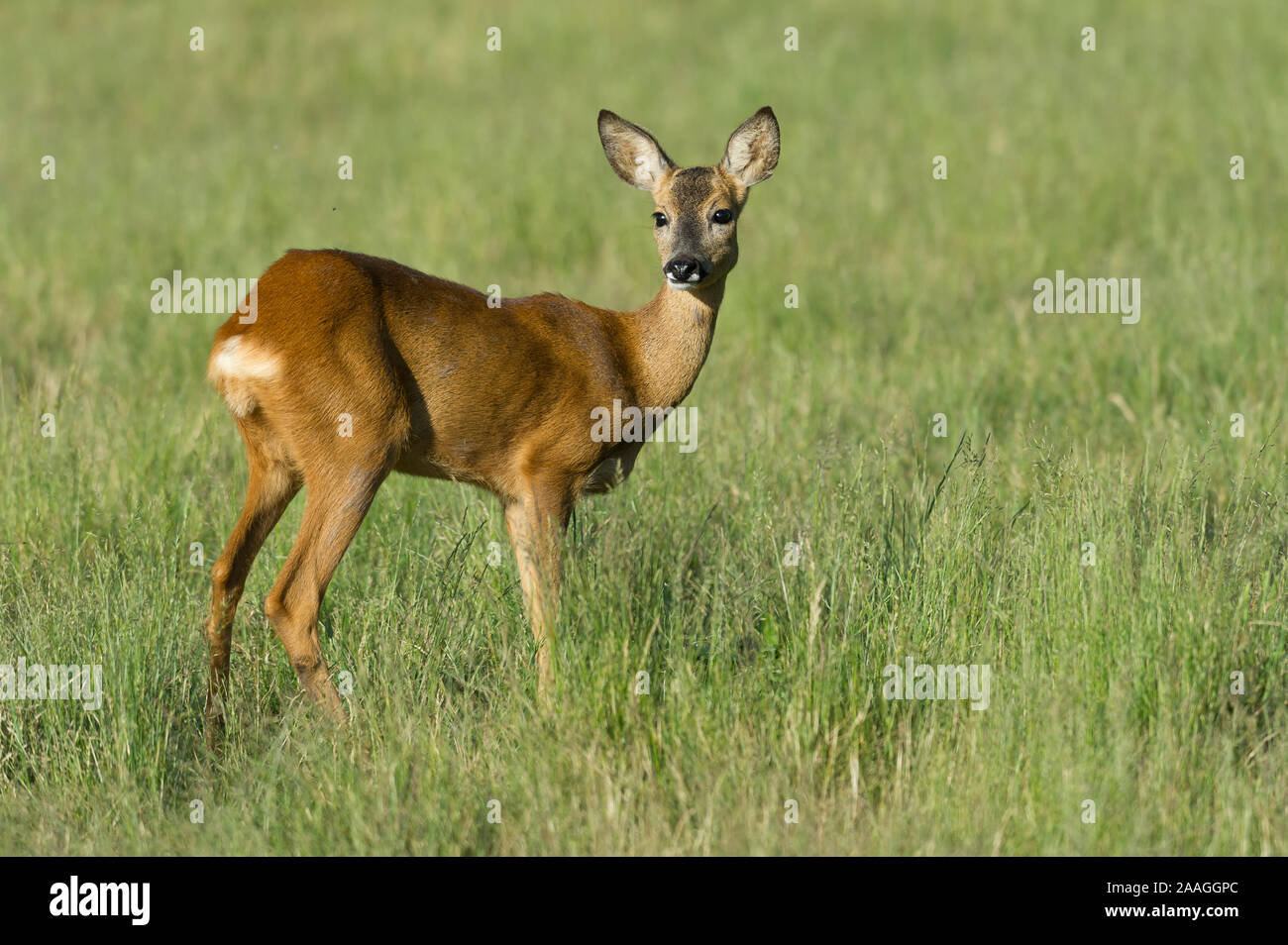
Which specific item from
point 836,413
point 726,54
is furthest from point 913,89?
point 836,413

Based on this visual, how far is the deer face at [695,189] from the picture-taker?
197 inches

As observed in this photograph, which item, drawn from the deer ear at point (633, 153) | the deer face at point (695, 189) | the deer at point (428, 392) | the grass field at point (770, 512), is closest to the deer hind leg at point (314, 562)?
the deer at point (428, 392)

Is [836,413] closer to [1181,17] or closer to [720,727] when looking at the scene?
[720,727]

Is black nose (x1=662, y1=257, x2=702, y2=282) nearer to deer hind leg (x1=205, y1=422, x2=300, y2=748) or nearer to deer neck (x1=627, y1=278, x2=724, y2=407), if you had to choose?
deer neck (x1=627, y1=278, x2=724, y2=407)

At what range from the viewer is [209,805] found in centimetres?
409

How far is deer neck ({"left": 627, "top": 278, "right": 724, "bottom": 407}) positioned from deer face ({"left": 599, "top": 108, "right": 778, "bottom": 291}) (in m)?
0.09

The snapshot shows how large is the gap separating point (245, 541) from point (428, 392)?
2.39ft

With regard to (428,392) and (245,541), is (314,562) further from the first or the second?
(428,392)

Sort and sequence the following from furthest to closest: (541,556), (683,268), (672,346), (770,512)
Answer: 1. (770,512)
2. (672,346)
3. (683,268)
4. (541,556)

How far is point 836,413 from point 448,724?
3.12 m

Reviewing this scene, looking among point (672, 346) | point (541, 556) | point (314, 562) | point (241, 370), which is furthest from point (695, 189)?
point (314, 562)

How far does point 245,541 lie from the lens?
15.5 ft

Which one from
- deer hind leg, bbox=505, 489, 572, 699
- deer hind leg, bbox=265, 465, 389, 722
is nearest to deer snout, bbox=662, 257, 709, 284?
deer hind leg, bbox=505, 489, 572, 699

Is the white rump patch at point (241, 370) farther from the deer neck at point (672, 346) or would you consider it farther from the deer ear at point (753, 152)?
the deer ear at point (753, 152)
